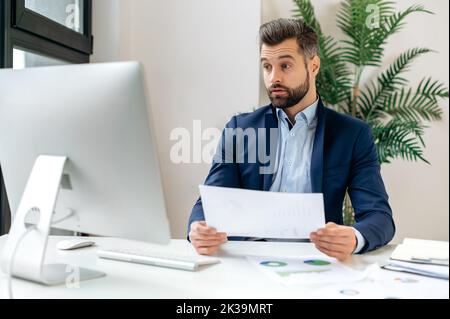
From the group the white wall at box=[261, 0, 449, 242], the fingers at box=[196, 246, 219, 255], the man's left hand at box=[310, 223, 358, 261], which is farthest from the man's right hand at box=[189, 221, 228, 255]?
the white wall at box=[261, 0, 449, 242]

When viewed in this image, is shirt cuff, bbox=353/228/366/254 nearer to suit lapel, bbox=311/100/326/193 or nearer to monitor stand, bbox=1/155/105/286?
suit lapel, bbox=311/100/326/193

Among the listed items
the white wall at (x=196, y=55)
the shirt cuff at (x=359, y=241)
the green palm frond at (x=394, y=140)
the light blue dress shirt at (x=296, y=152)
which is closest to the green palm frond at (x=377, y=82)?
the green palm frond at (x=394, y=140)

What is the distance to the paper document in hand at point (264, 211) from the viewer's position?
1.35 metres

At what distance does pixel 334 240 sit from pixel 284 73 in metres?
0.70

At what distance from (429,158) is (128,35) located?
2115 mm

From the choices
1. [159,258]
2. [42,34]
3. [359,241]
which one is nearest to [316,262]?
[359,241]

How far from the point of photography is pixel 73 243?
1.60 metres

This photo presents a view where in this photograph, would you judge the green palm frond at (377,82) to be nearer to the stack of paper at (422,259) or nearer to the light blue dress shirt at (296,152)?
the light blue dress shirt at (296,152)

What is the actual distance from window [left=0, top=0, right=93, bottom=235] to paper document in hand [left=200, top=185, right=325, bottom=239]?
3.76 feet

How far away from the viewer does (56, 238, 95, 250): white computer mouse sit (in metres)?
1.58

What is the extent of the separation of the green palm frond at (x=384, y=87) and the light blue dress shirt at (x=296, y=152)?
5.14 feet
